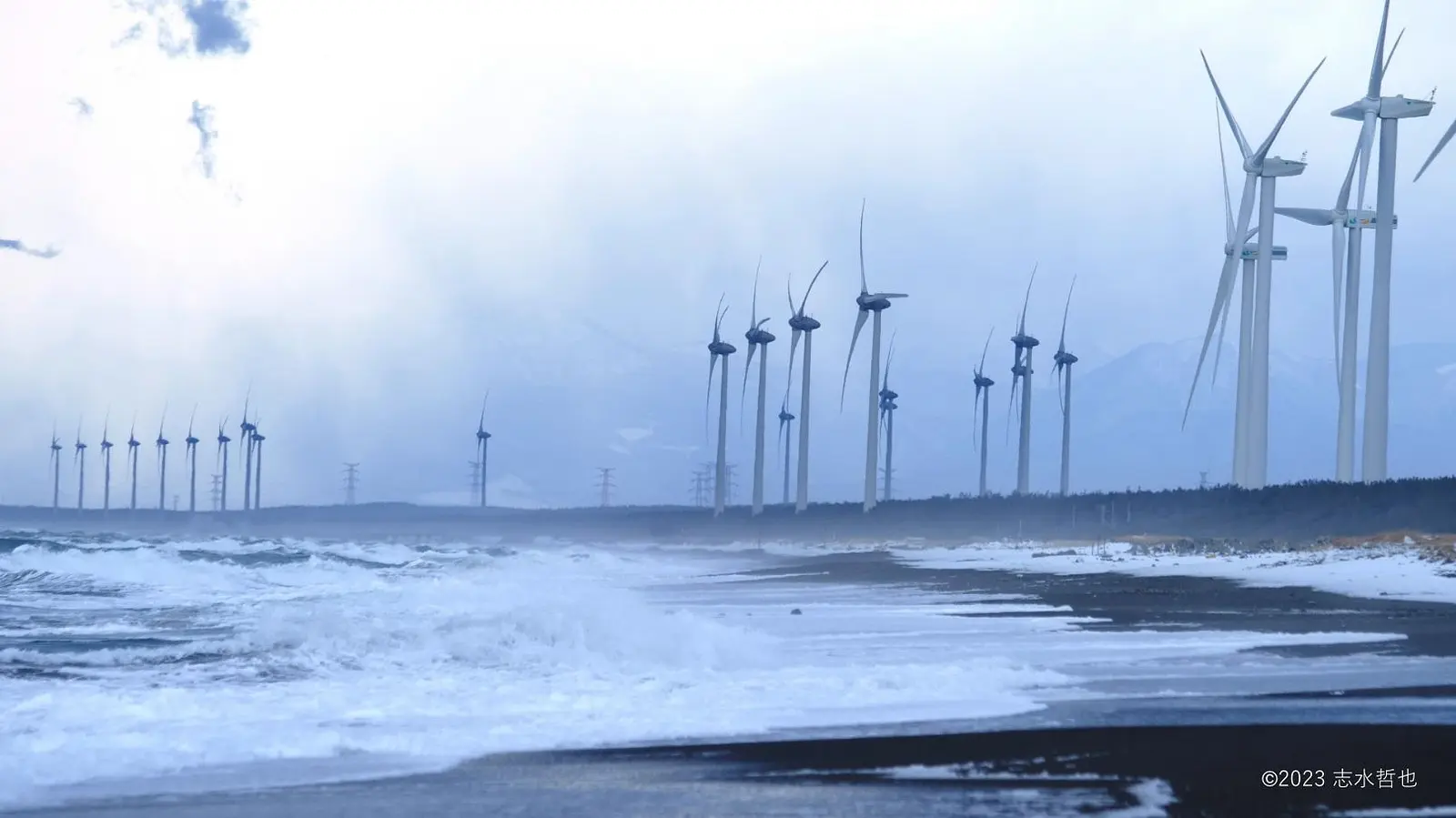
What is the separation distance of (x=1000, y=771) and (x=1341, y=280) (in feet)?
185

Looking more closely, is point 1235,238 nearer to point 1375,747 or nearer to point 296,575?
point 296,575

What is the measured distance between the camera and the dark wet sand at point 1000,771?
7906mm

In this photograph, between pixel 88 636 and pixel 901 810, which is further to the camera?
pixel 88 636

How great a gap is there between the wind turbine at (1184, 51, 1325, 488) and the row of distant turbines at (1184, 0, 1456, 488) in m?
0.04

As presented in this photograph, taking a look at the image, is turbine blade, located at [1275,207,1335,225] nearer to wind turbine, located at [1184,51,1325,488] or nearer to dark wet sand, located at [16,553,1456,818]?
wind turbine, located at [1184,51,1325,488]

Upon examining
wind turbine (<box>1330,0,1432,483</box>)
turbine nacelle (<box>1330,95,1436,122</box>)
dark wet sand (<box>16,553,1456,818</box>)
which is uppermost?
turbine nacelle (<box>1330,95,1436,122</box>)

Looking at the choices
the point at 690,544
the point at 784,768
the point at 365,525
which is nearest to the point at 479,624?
the point at 784,768

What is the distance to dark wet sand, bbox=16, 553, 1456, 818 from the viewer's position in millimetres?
7906

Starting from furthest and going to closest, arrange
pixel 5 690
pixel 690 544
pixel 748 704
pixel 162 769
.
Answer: pixel 690 544, pixel 5 690, pixel 748 704, pixel 162 769

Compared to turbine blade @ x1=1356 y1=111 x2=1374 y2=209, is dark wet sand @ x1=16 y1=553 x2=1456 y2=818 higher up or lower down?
lower down

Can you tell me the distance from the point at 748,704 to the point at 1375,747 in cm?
520

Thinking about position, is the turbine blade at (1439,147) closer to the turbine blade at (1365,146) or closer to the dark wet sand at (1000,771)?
the turbine blade at (1365,146)

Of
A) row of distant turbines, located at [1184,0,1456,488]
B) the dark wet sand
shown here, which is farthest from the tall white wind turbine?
the dark wet sand

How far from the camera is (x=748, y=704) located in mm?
12539
